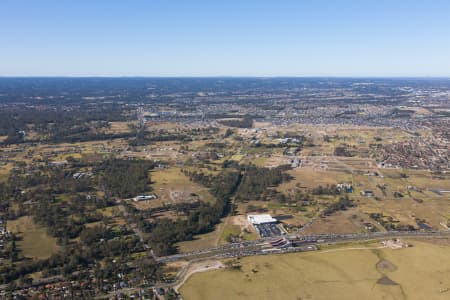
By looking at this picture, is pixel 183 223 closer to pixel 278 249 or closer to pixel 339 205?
pixel 278 249

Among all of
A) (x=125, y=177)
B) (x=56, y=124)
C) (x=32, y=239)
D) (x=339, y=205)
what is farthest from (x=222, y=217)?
(x=56, y=124)

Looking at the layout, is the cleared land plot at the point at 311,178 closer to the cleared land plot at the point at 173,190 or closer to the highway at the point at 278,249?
the cleared land plot at the point at 173,190

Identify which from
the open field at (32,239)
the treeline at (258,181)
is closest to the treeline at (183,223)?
the treeline at (258,181)

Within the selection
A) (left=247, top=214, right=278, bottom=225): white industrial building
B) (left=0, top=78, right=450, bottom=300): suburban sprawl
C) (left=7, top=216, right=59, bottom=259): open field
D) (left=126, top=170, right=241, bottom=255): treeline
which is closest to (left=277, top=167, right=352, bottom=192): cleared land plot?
(left=0, top=78, right=450, bottom=300): suburban sprawl

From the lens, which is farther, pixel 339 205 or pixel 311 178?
pixel 311 178

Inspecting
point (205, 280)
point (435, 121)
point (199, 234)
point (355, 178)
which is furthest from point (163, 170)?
point (435, 121)

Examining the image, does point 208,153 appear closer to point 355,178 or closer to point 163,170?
point 163,170
